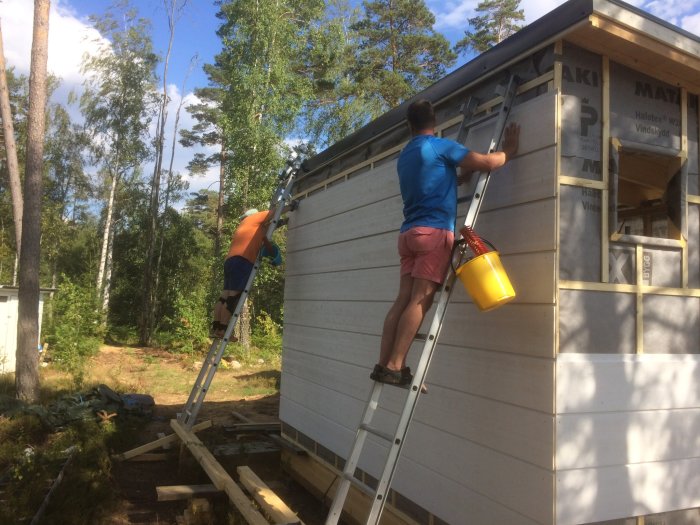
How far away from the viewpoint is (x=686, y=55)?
2576 millimetres

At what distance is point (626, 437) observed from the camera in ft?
8.22

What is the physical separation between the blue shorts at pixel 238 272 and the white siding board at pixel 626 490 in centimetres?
378

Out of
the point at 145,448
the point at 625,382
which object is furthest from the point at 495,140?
the point at 145,448

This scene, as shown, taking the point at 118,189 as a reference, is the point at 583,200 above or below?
below

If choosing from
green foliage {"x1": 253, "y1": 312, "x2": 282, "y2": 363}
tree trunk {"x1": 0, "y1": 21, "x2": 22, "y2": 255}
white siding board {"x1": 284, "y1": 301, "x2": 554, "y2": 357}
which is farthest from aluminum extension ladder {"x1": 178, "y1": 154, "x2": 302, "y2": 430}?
green foliage {"x1": 253, "y1": 312, "x2": 282, "y2": 363}

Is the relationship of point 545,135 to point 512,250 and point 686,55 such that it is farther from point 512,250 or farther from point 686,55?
point 686,55

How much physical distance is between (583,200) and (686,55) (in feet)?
2.94

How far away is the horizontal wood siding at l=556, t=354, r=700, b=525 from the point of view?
2.34 metres

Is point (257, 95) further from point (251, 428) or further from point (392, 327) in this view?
point (392, 327)

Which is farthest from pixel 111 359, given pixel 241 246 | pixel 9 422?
pixel 241 246

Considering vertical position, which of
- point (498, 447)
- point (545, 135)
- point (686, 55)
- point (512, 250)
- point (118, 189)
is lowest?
point (498, 447)

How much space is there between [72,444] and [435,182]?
4967mm

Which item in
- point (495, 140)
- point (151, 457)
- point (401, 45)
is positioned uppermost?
point (401, 45)

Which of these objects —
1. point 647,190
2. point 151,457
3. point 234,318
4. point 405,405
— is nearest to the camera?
point 405,405
